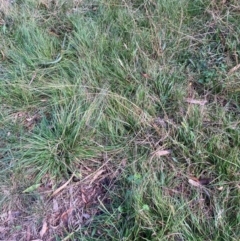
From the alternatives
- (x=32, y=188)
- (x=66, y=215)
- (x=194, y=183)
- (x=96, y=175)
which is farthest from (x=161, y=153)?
(x=32, y=188)

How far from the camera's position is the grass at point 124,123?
1929 millimetres

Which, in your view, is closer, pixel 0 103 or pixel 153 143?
pixel 153 143

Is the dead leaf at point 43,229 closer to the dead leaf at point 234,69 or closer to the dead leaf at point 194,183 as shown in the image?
the dead leaf at point 194,183

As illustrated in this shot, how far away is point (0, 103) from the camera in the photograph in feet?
8.33

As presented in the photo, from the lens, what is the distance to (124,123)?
2.29 metres

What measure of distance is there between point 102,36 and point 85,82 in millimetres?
441

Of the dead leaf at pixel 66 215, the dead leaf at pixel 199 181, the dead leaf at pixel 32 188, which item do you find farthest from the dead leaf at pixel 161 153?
the dead leaf at pixel 32 188

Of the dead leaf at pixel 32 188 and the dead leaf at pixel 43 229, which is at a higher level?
the dead leaf at pixel 32 188

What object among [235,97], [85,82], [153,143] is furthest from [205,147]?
[85,82]

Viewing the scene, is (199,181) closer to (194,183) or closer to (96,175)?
(194,183)

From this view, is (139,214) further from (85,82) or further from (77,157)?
(85,82)

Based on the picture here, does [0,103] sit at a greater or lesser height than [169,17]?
lesser

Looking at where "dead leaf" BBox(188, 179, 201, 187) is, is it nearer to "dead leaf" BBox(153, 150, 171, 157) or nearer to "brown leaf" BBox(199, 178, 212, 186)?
"brown leaf" BBox(199, 178, 212, 186)

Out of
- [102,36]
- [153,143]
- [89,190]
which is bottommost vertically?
[89,190]
